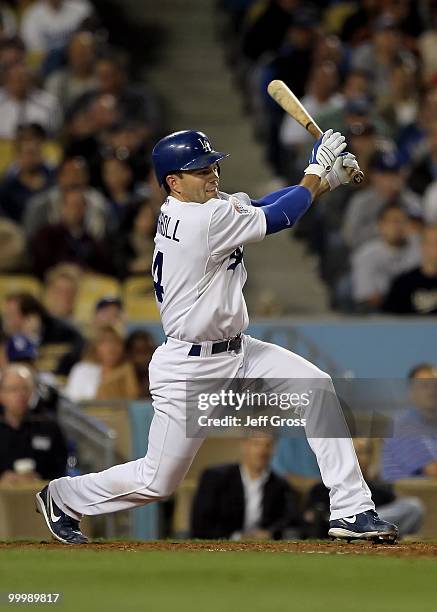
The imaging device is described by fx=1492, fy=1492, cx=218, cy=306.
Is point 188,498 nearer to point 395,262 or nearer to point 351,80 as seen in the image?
point 395,262

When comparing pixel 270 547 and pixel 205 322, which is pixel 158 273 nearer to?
pixel 205 322

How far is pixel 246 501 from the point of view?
8.29m

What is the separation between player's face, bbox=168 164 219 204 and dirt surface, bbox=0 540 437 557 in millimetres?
1469

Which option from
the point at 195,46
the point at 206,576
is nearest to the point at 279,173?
the point at 195,46

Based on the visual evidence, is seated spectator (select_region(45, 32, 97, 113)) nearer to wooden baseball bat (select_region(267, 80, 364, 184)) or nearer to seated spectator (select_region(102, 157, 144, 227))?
seated spectator (select_region(102, 157, 144, 227))

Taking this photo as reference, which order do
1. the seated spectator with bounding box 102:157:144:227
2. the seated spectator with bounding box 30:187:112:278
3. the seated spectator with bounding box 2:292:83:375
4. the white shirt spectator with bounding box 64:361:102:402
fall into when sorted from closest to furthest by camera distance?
the white shirt spectator with bounding box 64:361:102:402, the seated spectator with bounding box 2:292:83:375, the seated spectator with bounding box 30:187:112:278, the seated spectator with bounding box 102:157:144:227

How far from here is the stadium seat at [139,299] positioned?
10.9 meters

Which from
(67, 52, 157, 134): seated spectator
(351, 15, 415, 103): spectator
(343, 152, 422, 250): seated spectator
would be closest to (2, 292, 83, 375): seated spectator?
(343, 152, 422, 250): seated spectator

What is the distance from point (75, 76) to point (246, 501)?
20.4ft

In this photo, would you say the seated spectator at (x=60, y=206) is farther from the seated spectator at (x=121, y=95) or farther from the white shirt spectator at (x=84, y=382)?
the white shirt spectator at (x=84, y=382)

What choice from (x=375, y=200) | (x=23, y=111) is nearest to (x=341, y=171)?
(x=375, y=200)

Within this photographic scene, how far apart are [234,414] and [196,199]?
2.13 m

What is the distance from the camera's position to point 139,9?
49.4 ft

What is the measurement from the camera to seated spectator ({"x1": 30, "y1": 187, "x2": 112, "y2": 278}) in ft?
36.9
